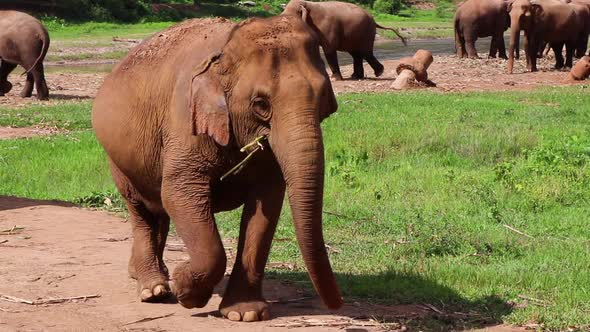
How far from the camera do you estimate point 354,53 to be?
2867cm

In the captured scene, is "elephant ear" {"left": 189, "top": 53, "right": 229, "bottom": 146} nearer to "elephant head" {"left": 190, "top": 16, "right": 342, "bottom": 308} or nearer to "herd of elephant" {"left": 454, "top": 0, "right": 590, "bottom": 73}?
"elephant head" {"left": 190, "top": 16, "right": 342, "bottom": 308}

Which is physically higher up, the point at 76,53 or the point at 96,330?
the point at 96,330

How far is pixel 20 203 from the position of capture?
11406mm

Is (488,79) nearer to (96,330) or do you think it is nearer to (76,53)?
(76,53)

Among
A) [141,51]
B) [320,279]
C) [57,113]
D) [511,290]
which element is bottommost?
[57,113]

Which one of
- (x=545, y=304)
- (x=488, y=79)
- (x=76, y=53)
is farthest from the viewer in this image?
(x=76, y=53)

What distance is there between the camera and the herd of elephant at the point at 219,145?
247 inches

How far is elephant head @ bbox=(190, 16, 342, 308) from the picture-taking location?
6.18m

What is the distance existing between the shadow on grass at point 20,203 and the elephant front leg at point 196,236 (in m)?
4.50

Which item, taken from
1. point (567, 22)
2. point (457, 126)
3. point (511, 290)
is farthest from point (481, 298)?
point (567, 22)

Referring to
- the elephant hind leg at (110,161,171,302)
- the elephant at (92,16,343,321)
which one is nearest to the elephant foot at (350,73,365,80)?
the elephant hind leg at (110,161,171,302)

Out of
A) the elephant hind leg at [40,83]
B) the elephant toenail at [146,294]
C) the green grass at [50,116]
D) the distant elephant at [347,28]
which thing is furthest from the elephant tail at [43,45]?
the elephant toenail at [146,294]

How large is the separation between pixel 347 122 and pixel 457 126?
1570 millimetres

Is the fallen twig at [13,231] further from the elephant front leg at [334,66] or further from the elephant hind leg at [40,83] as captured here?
the elephant front leg at [334,66]
